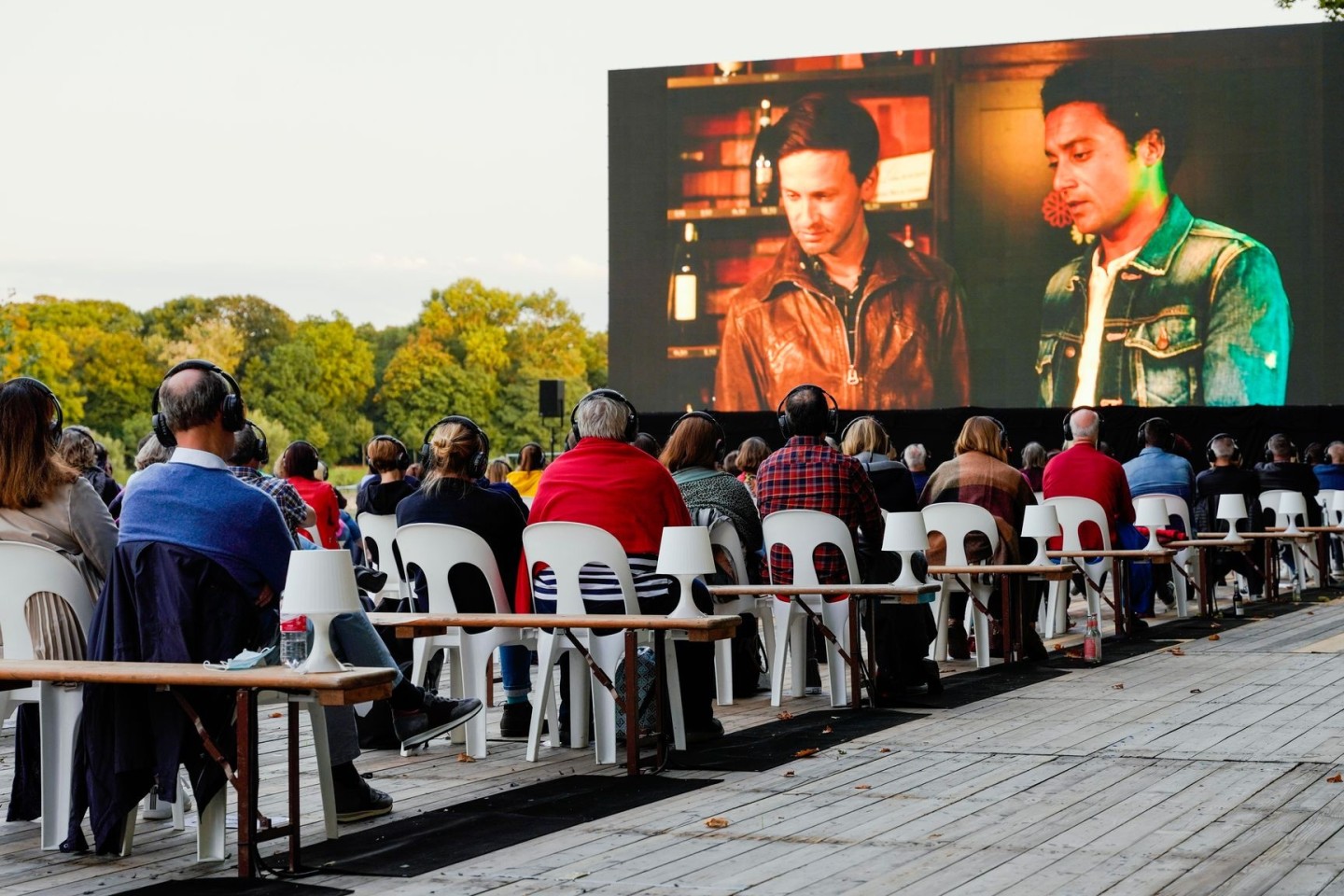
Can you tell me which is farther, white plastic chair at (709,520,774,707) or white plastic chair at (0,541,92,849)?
white plastic chair at (709,520,774,707)

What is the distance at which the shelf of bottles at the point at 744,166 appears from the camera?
22172mm

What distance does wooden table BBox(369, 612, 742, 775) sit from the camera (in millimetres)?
5402

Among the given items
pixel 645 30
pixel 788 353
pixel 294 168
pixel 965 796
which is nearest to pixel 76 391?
pixel 294 168

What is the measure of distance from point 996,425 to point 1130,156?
44.8 ft

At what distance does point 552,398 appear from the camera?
88.2 feet

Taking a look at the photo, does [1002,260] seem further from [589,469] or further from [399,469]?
[589,469]

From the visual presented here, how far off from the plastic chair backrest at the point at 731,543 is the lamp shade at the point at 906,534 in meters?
0.63

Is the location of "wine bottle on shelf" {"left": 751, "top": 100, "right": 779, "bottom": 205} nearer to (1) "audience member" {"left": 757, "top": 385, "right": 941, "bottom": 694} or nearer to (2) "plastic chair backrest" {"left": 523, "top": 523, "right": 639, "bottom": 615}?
(1) "audience member" {"left": 757, "top": 385, "right": 941, "bottom": 694}

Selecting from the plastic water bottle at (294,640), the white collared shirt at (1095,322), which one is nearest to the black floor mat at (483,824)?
the plastic water bottle at (294,640)

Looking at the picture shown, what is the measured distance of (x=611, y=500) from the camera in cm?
602

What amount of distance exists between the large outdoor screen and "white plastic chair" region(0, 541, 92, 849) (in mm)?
17649

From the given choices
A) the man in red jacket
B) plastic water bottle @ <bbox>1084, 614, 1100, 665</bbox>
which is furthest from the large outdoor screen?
the man in red jacket

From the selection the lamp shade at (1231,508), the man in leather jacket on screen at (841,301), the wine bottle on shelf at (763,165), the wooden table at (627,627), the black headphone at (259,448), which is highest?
the wine bottle on shelf at (763,165)

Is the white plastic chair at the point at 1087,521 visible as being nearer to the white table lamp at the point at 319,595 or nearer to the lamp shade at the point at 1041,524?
the lamp shade at the point at 1041,524
